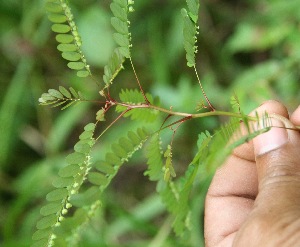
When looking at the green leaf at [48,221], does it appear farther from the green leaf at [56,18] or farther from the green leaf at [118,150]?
the green leaf at [56,18]

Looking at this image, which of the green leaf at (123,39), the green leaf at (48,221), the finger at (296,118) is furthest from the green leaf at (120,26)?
the finger at (296,118)

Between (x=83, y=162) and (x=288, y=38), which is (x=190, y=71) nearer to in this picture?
(x=288, y=38)

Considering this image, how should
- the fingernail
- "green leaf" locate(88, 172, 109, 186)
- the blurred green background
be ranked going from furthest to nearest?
the blurred green background
the fingernail
"green leaf" locate(88, 172, 109, 186)

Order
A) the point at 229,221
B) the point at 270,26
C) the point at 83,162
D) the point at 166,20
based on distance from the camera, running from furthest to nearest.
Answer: the point at 166,20 < the point at 270,26 < the point at 229,221 < the point at 83,162

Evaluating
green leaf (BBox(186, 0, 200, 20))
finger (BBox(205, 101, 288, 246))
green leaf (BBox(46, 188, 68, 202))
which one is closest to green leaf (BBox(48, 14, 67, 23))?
green leaf (BBox(186, 0, 200, 20))

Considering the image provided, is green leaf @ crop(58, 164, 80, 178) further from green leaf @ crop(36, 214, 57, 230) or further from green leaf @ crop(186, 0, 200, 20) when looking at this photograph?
green leaf @ crop(186, 0, 200, 20)

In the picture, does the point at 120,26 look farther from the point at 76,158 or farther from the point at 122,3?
the point at 76,158

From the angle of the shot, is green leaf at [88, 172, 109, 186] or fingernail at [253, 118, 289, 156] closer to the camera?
green leaf at [88, 172, 109, 186]

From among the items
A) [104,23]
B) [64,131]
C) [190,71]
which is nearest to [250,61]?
[190,71]
